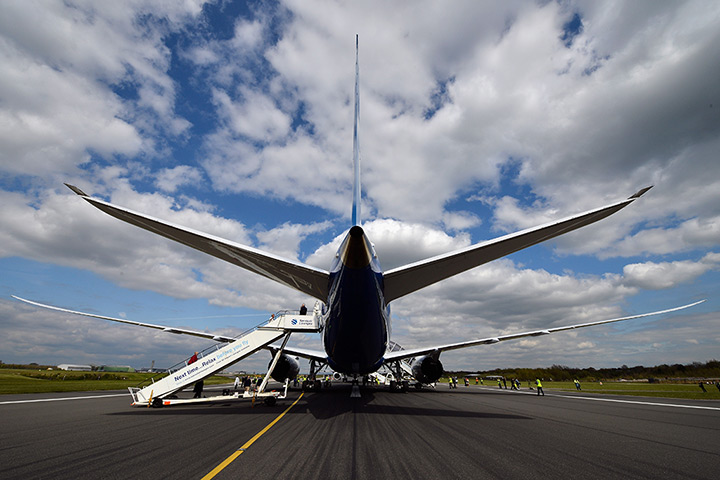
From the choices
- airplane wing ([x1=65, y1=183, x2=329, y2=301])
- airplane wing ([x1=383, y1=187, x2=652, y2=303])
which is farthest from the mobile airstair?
airplane wing ([x1=383, y1=187, x2=652, y2=303])

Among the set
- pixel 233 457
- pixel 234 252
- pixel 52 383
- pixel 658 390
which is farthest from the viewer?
pixel 658 390

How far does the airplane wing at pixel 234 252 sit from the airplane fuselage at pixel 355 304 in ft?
2.75

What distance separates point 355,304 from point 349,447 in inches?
159

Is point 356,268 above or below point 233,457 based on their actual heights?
above

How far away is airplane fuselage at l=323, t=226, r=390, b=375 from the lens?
927 cm

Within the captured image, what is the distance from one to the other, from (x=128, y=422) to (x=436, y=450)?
1059 centimetres

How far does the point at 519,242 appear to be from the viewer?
8781 millimetres

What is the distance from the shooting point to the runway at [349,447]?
18.6ft

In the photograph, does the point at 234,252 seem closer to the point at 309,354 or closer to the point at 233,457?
the point at 233,457

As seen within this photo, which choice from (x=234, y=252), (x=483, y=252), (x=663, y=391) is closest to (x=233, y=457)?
(x=234, y=252)

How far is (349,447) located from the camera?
738cm

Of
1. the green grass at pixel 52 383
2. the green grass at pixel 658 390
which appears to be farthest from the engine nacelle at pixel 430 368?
the green grass at pixel 52 383

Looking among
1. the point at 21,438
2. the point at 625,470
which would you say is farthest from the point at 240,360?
the point at 625,470

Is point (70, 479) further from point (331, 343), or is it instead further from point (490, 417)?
point (490, 417)
